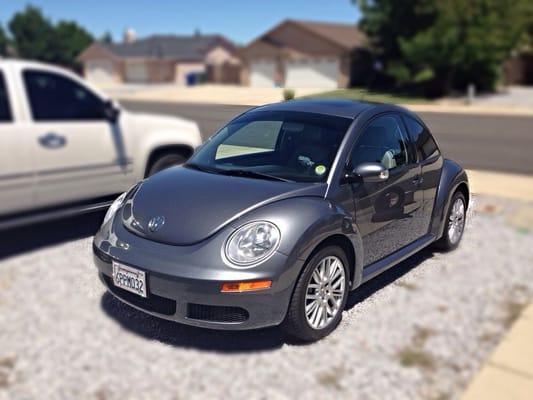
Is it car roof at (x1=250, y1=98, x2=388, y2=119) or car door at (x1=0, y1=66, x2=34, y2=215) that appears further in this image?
car roof at (x1=250, y1=98, x2=388, y2=119)

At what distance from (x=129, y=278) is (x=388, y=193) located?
915mm

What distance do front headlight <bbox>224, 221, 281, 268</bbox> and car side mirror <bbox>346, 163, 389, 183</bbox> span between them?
1.34ft

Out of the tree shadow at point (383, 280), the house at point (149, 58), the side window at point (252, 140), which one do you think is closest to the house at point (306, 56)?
the house at point (149, 58)

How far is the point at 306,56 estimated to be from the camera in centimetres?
328

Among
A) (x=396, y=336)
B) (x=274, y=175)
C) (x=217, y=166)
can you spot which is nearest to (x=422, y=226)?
(x=274, y=175)

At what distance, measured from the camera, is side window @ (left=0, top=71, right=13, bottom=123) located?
121cm

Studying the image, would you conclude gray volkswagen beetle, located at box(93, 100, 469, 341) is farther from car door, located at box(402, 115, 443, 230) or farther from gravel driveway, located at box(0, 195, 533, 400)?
gravel driveway, located at box(0, 195, 533, 400)

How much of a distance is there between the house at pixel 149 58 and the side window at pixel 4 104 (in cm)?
66

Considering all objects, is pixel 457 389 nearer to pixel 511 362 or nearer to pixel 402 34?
pixel 511 362

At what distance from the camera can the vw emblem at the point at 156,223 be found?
1381mm

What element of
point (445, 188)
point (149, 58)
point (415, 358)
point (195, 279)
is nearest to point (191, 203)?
point (195, 279)

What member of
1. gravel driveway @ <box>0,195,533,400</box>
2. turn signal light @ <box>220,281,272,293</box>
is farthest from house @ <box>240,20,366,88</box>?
gravel driveway @ <box>0,195,533,400</box>

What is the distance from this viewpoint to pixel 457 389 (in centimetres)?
10262

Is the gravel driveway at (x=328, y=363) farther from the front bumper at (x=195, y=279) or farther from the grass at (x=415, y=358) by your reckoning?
the front bumper at (x=195, y=279)
